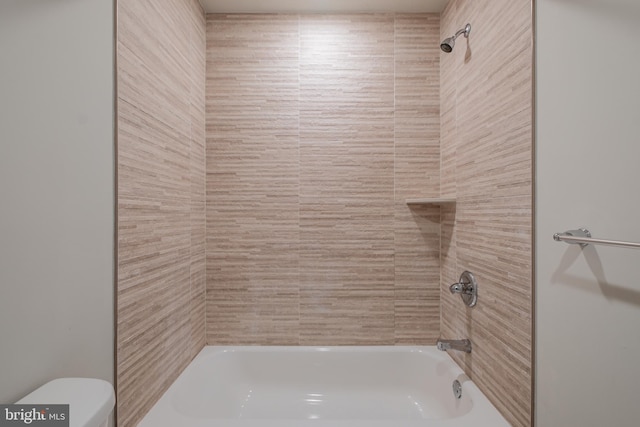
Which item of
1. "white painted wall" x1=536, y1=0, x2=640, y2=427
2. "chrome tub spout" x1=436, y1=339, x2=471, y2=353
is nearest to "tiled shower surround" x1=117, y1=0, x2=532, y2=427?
"chrome tub spout" x1=436, y1=339, x2=471, y2=353

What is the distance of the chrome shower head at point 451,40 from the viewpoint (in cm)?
158

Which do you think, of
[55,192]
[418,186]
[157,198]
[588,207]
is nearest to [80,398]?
[55,192]

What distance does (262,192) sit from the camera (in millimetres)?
1970

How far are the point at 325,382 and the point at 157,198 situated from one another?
4.50ft

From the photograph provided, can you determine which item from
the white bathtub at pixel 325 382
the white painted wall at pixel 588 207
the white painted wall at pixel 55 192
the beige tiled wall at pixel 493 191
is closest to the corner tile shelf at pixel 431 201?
the beige tiled wall at pixel 493 191

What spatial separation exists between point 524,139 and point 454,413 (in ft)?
4.13

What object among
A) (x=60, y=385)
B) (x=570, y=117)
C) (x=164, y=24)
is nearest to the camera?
(x=60, y=385)

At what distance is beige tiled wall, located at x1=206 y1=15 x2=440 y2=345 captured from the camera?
1.96 metres

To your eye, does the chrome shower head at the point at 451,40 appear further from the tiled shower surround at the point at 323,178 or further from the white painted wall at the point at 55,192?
the white painted wall at the point at 55,192

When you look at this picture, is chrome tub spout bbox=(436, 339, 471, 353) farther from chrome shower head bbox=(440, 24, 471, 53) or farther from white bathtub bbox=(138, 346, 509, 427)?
chrome shower head bbox=(440, 24, 471, 53)

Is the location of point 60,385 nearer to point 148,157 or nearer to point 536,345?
point 148,157

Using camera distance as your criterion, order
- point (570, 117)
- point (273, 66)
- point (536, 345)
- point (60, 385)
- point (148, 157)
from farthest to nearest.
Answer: point (273, 66) < point (148, 157) < point (536, 345) < point (570, 117) < point (60, 385)

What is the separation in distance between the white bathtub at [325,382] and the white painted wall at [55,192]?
0.92 metres

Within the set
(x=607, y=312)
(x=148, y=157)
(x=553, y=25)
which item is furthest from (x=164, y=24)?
(x=607, y=312)
